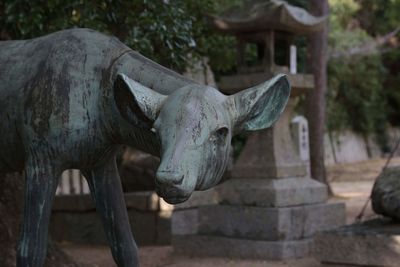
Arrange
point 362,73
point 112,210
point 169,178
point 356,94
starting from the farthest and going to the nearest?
point 356,94 → point 362,73 → point 112,210 → point 169,178

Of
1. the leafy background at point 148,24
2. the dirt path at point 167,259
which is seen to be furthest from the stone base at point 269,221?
the leafy background at point 148,24

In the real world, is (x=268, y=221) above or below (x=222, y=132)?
below

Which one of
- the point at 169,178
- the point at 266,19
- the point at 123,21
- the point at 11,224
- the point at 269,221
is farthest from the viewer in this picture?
the point at 266,19

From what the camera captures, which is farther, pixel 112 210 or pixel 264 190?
pixel 264 190

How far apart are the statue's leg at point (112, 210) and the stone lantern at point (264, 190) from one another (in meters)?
3.56

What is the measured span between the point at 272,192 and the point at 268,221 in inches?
13.1

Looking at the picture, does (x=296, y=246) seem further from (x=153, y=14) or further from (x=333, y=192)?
(x=333, y=192)

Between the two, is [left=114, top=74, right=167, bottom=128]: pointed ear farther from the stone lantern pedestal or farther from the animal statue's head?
the stone lantern pedestal

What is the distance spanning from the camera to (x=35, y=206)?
3309 mm

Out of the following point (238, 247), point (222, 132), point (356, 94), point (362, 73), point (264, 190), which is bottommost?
point (238, 247)

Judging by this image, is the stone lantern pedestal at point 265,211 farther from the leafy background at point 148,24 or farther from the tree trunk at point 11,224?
the tree trunk at point 11,224

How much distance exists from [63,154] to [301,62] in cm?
1117

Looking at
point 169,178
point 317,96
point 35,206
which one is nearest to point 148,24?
point 35,206

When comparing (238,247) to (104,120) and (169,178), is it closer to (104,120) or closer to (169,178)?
(104,120)
